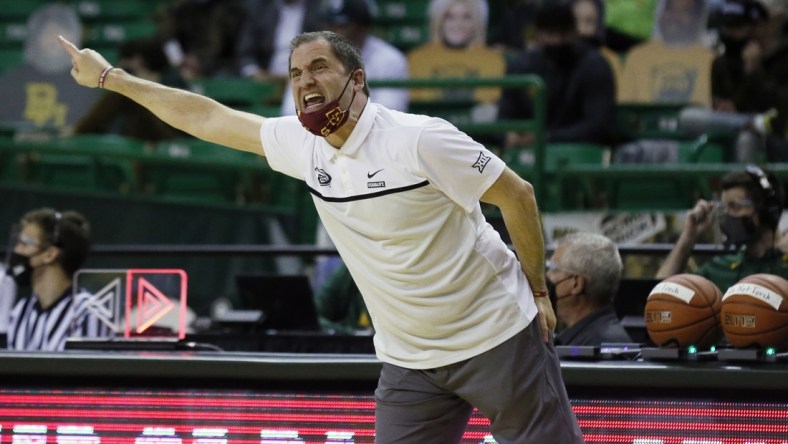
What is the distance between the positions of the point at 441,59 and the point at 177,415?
6.53 metres

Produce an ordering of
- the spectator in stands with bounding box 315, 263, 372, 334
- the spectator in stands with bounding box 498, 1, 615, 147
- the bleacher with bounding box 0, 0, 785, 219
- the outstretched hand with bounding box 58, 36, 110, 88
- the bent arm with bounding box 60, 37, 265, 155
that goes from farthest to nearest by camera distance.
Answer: the spectator in stands with bounding box 498, 1, 615, 147 < the bleacher with bounding box 0, 0, 785, 219 < the spectator in stands with bounding box 315, 263, 372, 334 < the outstretched hand with bounding box 58, 36, 110, 88 < the bent arm with bounding box 60, 37, 265, 155

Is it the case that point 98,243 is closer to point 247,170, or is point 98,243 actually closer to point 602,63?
point 247,170

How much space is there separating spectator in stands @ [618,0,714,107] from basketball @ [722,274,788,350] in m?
5.60

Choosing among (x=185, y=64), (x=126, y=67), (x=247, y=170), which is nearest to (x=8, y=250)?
(x=247, y=170)

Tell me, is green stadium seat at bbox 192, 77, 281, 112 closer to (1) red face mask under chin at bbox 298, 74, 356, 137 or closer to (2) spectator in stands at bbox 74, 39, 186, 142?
(2) spectator in stands at bbox 74, 39, 186, 142

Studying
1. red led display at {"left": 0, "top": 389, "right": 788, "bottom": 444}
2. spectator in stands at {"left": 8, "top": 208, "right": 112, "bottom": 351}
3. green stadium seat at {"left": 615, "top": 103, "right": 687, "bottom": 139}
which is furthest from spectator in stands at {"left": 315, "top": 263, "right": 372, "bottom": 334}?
red led display at {"left": 0, "top": 389, "right": 788, "bottom": 444}

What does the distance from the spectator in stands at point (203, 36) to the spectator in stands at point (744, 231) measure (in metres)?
6.65

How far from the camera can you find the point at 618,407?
5051mm

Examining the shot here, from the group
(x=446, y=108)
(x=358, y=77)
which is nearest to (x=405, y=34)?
(x=446, y=108)

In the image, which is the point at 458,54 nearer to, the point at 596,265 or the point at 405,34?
the point at 405,34

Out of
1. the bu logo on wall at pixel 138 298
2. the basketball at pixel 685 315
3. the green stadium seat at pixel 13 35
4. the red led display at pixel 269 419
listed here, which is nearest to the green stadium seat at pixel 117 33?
the green stadium seat at pixel 13 35

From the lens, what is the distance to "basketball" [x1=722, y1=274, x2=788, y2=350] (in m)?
5.25

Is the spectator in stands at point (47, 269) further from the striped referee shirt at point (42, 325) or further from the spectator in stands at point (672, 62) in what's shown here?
the spectator in stands at point (672, 62)

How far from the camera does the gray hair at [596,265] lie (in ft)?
20.5
